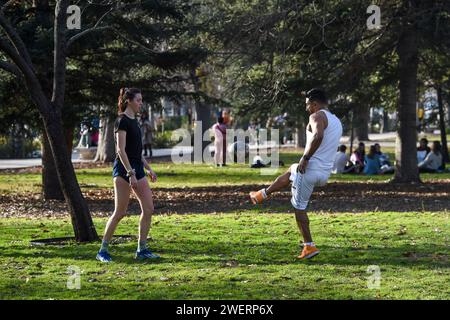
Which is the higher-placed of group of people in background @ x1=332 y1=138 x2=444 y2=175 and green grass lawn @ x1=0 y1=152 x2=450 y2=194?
group of people in background @ x1=332 y1=138 x2=444 y2=175

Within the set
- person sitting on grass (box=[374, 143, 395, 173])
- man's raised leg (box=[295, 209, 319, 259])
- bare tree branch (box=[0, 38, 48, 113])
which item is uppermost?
bare tree branch (box=[0, 38, 48, 113])

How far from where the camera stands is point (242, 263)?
32.7 ft

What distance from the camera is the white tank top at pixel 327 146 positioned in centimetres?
999

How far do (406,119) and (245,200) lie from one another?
4.83m

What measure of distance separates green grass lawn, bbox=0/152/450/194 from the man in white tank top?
1339cm

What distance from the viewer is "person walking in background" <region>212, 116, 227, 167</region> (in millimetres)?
30734

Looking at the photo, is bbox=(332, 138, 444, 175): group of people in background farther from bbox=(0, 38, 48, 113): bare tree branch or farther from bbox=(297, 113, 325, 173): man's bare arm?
bbox=(297, 113, 325, 173): man's bare arm

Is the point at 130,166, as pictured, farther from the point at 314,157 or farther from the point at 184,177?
the point at 184,177

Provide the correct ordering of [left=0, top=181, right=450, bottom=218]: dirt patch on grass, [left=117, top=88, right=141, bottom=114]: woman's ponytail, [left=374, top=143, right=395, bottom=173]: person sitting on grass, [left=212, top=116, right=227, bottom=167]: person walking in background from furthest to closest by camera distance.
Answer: [left=212, top=116, right=227, bottom=167]: person walking in background, [left=374, top=143, right=395, bottom=173]: person sitting on grass, [left=0, top=181, right=450, bottom=218]: dirt patch on grass, [left=117, top=88, right=141, bottom=114]: woman's ponytail

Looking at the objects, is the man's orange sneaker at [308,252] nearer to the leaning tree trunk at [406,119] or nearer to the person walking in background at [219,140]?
the leaning tree trunk at [406,119]

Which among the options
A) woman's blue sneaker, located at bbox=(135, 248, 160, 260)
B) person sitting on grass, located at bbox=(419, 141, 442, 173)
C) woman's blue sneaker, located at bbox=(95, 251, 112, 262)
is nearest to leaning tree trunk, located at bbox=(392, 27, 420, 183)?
person sitting on grass, located at bbox=(419, 141, 442, 173)

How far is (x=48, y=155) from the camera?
65.4 ft

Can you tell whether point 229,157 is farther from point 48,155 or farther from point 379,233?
point 379,233
